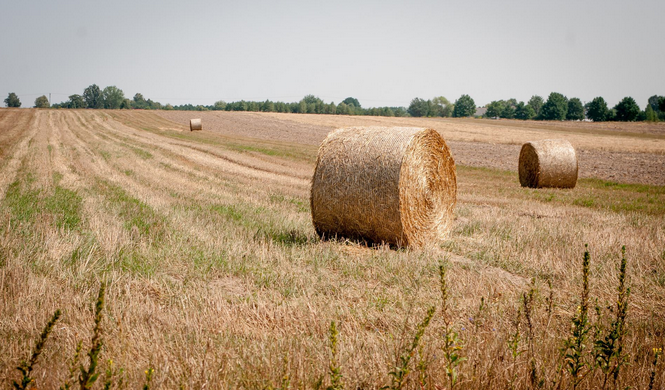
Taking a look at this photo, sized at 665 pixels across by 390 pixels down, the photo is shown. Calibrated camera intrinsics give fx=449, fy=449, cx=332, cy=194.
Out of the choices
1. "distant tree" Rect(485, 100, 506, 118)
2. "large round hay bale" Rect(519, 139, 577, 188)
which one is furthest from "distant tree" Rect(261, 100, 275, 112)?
"large round hay bale" Rect(519, 139, 577, 188)

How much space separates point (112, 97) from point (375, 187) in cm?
14664

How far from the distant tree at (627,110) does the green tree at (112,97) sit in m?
125

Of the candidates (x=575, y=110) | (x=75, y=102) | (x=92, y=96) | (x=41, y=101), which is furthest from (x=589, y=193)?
(x=92, y=96)

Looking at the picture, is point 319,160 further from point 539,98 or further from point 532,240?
point 539,98

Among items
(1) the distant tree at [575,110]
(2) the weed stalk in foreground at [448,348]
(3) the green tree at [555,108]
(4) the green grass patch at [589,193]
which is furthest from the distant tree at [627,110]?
(2) the weed stalk in foreground at [448,348]

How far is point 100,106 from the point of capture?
131000 millimetres

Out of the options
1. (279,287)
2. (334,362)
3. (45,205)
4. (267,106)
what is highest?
(267,106)

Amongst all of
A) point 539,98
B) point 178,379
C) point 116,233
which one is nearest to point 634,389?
point 178,379

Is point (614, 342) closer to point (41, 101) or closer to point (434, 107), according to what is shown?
point (434, 107)

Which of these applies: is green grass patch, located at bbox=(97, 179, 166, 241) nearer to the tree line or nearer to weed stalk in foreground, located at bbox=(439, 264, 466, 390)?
weed stalk in foreground, located at bbox=(439, 264, 466, 390)

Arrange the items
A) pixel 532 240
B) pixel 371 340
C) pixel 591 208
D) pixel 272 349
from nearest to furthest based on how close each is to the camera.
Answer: pixel 272 349, pixel 371 340, pixel 532 240, pixel 591 208

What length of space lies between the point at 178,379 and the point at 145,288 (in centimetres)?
206

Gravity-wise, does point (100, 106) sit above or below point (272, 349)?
above

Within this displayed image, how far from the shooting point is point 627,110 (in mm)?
95375
